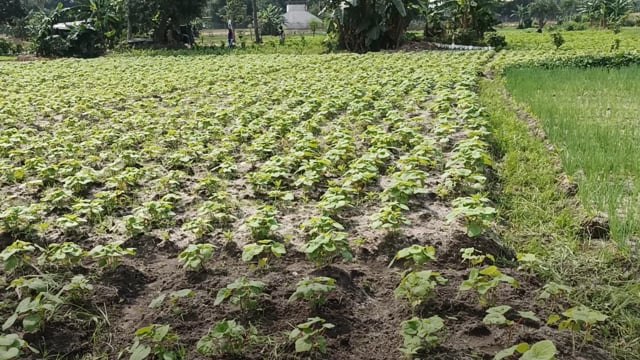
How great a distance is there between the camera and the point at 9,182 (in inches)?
215

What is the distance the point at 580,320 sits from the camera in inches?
103

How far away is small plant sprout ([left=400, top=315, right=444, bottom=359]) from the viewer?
2564 millimetres

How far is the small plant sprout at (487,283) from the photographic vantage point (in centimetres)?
286

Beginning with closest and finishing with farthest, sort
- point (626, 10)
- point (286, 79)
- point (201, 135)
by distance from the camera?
point (201, 135)
point (286, 79)
point (626, 10)

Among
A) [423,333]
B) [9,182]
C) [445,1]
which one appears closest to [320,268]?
[423,333]

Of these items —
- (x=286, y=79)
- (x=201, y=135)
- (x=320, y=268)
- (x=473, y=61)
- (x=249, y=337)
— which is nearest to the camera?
(x=249, y=337)

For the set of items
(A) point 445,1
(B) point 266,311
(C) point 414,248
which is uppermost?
(A) point 445,1

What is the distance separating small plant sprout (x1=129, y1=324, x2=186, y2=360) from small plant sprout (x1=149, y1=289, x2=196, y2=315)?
0.23 m

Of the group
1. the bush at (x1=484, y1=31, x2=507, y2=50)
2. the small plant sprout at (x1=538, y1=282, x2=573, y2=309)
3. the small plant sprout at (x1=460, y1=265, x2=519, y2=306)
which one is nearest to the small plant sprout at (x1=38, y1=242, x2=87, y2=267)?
the small plant sprout at (x1=460, y1=265, x2=519, y2=306)

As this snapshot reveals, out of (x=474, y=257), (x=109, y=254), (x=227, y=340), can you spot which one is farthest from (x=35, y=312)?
(x=474, y=257)

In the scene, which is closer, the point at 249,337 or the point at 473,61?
the point at 249,337

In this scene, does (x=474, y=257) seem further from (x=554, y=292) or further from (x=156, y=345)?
(x=156, y=345)

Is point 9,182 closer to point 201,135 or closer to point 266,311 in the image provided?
point 201,135

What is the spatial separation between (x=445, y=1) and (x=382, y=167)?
21.7 metres
